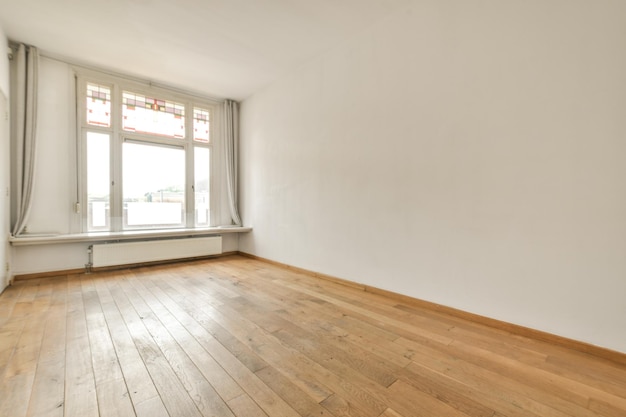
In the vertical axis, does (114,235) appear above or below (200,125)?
below

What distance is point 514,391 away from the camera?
1.54 m

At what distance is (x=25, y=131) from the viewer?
146 inches

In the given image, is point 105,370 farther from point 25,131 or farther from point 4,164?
point 25,131

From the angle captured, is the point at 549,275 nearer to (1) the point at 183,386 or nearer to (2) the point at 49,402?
(1) the point at 183,386

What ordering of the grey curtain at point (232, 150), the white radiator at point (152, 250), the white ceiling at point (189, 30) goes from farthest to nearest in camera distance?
the grey curtain at point (232, 150) < the white radiator at point (152, 250) < the white ceiling at point (189, 30)

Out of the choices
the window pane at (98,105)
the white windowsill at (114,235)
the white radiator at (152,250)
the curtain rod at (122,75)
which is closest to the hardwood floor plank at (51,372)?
the white windowsill at (114,235)

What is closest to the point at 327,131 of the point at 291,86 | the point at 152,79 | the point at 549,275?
the point at 291,86

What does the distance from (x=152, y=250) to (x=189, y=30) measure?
3342 mm

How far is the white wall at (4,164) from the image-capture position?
3.21 m

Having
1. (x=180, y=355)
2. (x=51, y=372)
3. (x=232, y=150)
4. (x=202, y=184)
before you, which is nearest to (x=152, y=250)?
(x=202, y=184)

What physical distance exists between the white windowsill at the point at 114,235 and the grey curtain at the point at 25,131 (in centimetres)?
22

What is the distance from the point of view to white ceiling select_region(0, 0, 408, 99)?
2.94 meters

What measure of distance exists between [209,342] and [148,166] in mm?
3917

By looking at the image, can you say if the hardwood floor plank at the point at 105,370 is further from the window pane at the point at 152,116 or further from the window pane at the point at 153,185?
the window pane at the point at 152,116
